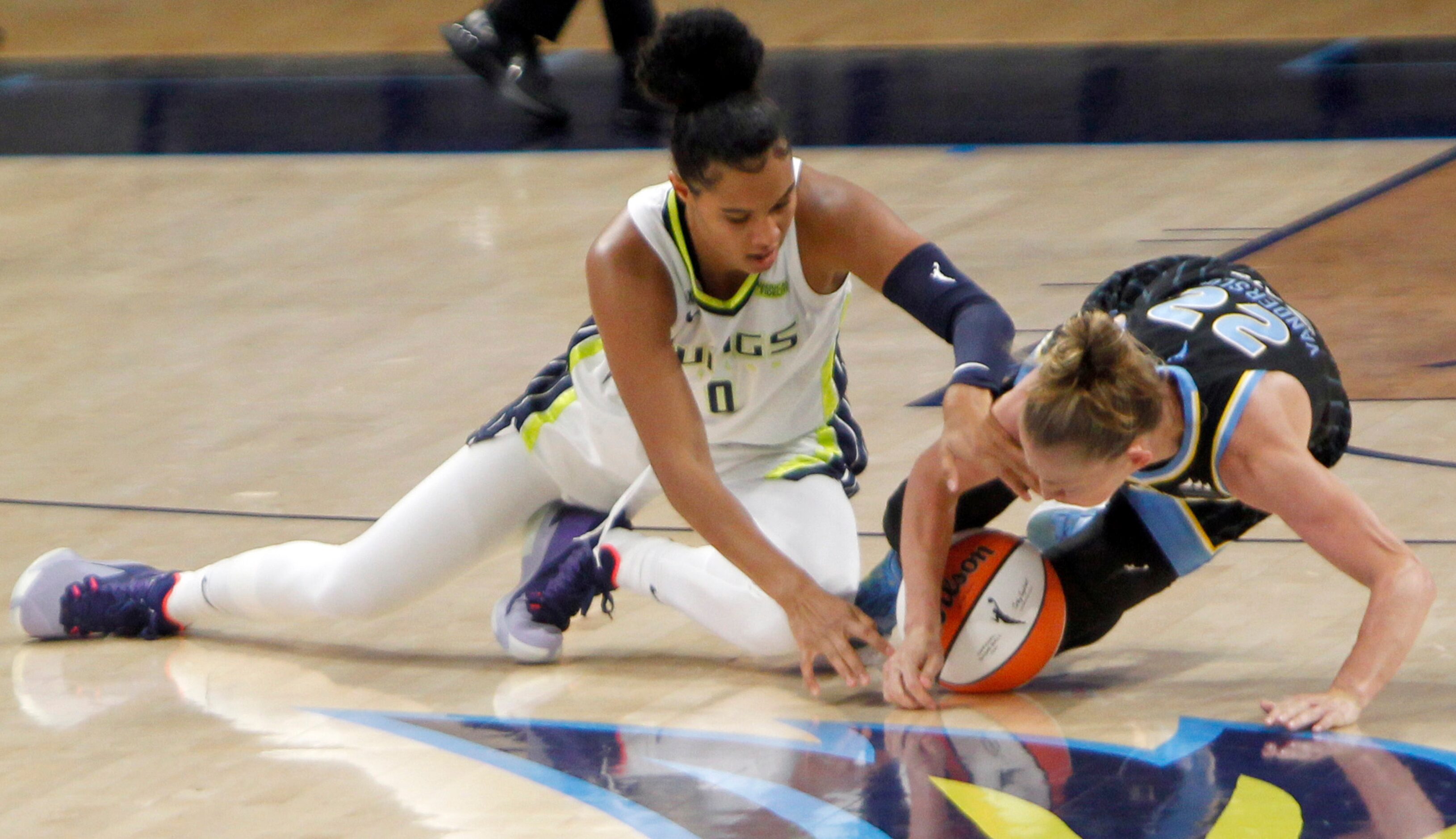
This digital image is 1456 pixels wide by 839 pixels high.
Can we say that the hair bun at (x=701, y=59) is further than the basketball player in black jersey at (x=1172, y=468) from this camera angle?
Yes

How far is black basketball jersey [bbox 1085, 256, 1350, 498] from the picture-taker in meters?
2.56

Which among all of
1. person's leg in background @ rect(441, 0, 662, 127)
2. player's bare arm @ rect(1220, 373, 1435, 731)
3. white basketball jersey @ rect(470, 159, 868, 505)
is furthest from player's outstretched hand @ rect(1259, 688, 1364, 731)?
person's leg in background @ rect(441, 0, 662, 127)

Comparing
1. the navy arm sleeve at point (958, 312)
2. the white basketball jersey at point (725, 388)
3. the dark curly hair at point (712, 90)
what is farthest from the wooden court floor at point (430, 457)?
the dark curly hair at point (712, 90)

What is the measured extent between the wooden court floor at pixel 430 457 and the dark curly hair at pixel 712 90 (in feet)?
2.71

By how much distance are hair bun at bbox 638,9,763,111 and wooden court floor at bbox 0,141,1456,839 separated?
0.91 meters

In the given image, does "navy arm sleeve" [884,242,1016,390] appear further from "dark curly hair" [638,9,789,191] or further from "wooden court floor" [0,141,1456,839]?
"wooden court floor" [0,141,1456,839]

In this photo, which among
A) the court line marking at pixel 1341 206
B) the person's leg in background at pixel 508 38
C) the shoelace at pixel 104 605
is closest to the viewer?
the shoelace at pixel 104 605

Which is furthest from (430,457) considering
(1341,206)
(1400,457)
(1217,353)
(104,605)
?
(1341,206)

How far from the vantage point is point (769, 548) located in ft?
9.36

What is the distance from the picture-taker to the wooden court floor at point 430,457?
2.73 metres

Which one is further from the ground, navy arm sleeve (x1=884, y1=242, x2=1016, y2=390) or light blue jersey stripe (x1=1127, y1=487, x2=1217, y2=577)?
navy arm sleeve (x1=884, y1=242, x2=1016, y2=390)

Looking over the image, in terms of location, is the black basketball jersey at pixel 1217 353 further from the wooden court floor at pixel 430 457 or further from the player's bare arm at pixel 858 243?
the wooden court floor at pixel 430 457

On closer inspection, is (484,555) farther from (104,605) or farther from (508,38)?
(508,38)

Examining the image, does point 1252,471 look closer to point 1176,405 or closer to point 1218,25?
point 1176,405
